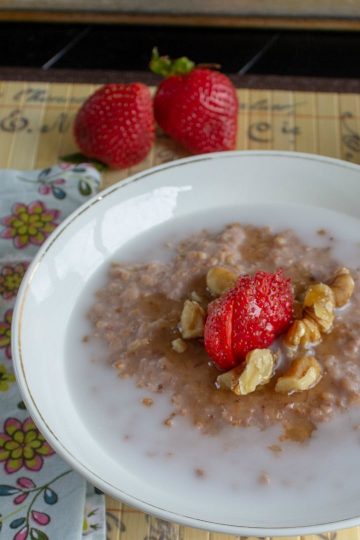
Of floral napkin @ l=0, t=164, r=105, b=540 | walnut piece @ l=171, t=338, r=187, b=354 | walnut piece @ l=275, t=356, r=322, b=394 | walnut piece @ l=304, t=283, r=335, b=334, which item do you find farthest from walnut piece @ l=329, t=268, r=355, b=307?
floral napkin @ l=0, t=164, r=105, b=540

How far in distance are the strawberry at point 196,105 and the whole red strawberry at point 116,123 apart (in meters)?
0.05

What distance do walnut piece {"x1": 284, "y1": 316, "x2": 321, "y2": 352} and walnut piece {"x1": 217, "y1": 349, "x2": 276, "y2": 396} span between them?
0.04m

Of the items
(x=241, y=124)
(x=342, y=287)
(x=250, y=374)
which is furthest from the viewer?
(x=241, y=124)

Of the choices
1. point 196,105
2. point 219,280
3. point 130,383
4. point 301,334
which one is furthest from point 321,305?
point 196,105

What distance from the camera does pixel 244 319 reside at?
1273 mm

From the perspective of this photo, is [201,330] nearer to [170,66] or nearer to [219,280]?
[219,280]

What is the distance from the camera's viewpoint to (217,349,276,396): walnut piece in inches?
49.2

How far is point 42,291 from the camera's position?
4.72 ft

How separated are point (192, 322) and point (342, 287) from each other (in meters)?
0.26

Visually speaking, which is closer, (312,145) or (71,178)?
(71,178)

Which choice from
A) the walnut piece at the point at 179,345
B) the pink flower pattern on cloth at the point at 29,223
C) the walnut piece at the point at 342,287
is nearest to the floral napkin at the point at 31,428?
the pink flower pattern on cloth at the point at 29,223

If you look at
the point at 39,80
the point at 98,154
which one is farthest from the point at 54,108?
the point at 98,154

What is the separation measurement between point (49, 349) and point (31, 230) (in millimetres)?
435

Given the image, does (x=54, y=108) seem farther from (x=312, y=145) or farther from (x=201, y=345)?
(x=201, y=345)
